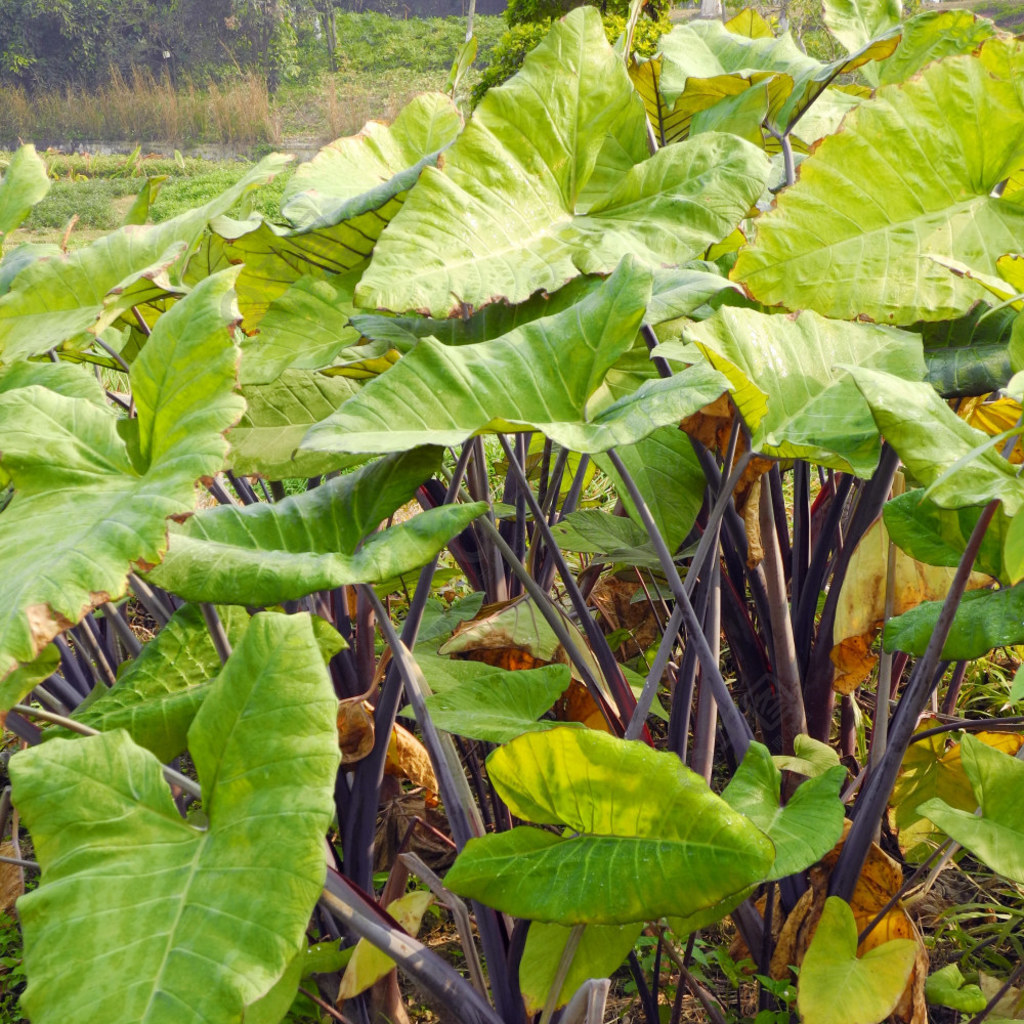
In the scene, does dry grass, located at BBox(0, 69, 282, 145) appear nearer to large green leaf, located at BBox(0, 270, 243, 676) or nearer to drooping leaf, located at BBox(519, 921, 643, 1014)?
large green leaf, located at BBox(0, 270, 243, 676)

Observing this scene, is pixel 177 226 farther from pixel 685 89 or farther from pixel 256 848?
pixel 256 848

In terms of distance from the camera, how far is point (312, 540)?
28.6 inches

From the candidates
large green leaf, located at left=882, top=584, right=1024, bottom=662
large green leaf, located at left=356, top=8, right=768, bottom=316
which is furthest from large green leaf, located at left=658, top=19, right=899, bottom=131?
large green leaf, located at left=882, top=584, right=1024, bottom=662

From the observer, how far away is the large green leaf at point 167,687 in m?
0.70

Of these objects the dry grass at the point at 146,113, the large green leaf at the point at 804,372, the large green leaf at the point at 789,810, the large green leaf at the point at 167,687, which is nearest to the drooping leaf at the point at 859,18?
the large green leaf at the point at 804,372

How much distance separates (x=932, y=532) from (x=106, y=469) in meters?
0.61

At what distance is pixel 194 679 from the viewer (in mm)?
778

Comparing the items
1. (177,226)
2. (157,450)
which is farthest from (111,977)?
(177,226)

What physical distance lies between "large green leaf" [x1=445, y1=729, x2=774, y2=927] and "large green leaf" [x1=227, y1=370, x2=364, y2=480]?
1.10 feet

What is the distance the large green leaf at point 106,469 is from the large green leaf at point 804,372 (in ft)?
1.11

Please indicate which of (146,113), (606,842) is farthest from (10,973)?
(146,113)

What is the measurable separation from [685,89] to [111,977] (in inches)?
41.4

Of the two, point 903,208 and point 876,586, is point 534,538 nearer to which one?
point 876,586

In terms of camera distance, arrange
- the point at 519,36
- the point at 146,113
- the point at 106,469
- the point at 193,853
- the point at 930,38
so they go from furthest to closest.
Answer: the point at 146,113 → the point at 519,36 → the point at 930,38 → the point at 106,469 → the point at 193,853
